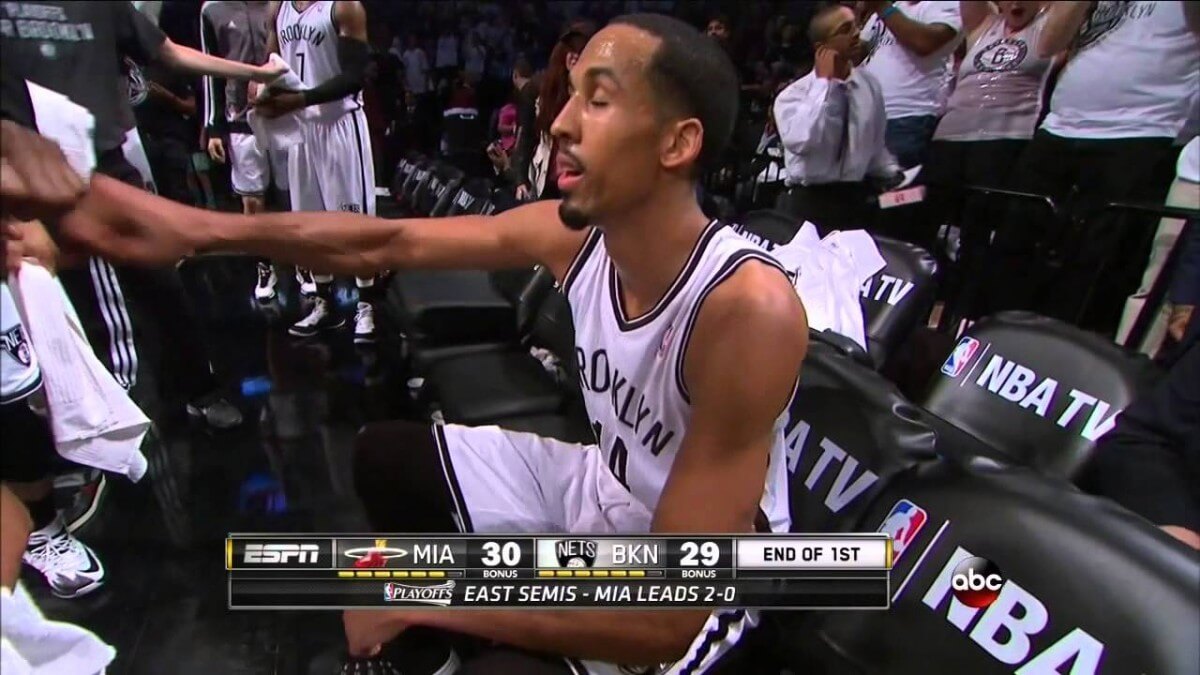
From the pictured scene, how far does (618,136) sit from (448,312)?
34.6 inches

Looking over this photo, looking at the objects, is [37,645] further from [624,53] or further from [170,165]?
[624,53]

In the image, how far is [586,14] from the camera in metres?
0.85

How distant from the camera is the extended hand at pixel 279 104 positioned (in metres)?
0.72

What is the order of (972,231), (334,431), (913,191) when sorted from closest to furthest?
1. (334,431)
2. (913,191)
3. (972,231)

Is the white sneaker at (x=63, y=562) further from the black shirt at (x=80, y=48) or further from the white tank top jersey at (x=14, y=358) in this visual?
the black shirt at (x=80, y=48)

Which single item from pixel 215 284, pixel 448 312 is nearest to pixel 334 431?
pixel 448 312

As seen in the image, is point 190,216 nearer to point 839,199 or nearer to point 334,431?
point 334,431

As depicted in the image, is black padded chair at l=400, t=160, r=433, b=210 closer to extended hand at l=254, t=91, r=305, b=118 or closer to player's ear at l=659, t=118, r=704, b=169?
extended hand at l=254, t=91, r=305, b=118

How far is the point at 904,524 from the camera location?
88cm

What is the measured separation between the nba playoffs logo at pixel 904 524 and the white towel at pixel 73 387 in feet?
2.60

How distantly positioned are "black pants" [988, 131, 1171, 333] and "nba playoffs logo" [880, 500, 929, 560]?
34.6 inches

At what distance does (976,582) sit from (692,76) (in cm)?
59

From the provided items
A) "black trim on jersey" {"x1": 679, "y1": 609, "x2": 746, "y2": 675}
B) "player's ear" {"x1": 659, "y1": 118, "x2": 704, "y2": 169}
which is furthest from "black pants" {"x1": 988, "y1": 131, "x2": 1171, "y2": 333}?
"black trim on jersey" {"x1": 679, "y1": 609, "x2": 746, "y2": 675}

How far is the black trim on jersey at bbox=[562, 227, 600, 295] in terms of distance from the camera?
3.22ft
